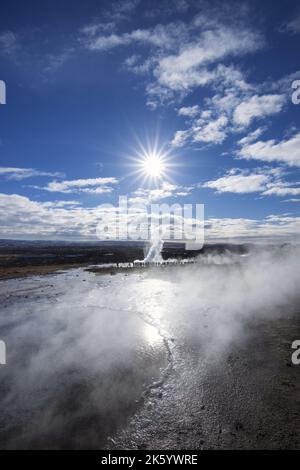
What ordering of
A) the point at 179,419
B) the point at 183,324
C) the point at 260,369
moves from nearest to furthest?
the point at 179,419 → the point at 260,369 → the point at 183,324

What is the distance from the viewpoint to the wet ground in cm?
630

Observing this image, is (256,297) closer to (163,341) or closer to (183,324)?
(183,324)

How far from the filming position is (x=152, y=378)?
8781 mm

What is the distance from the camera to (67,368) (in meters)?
9.52

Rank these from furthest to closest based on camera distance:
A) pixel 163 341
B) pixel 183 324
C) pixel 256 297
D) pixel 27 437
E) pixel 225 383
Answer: pixel 256 297
pixel 183 324
pixel 163 341
pixel 225 383
pixel 27 437

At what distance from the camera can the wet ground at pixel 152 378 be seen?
6.30 m

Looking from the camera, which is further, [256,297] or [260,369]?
[256,297]

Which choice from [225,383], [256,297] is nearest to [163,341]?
[225,383]
